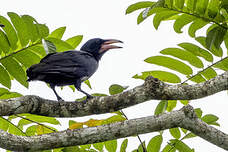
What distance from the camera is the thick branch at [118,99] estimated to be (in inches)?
126

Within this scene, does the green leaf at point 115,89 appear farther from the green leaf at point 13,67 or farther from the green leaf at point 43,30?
the green leaf at point 13,67

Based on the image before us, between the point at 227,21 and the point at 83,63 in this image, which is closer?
the point at 227,21

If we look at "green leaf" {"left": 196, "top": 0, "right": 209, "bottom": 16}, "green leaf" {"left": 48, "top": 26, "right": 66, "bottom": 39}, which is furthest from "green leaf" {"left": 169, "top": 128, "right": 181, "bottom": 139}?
"green leaf" {"left": 48, "top": 26, "right": 66, "bottom": 39}

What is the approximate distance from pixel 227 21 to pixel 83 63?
211cm

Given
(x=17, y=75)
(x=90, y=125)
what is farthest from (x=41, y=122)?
(x=90, y=125)

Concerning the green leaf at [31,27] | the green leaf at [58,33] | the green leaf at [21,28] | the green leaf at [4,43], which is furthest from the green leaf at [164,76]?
the green leaf at [4,43]

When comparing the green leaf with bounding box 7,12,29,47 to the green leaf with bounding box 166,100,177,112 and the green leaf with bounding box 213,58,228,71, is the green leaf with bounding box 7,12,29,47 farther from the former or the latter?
the green leaf with bounding box 213,58,228,71

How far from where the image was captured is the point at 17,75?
422 centimetres

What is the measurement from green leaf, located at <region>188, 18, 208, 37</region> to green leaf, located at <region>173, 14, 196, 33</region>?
5 cm

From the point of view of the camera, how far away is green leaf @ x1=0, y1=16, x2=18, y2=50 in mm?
4121

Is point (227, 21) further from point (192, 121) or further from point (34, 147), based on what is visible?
point (34, 147)

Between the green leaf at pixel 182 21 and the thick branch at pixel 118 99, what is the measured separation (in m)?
0.89

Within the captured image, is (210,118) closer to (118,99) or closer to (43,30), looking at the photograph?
(118,99)

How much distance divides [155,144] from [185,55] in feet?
3.27
